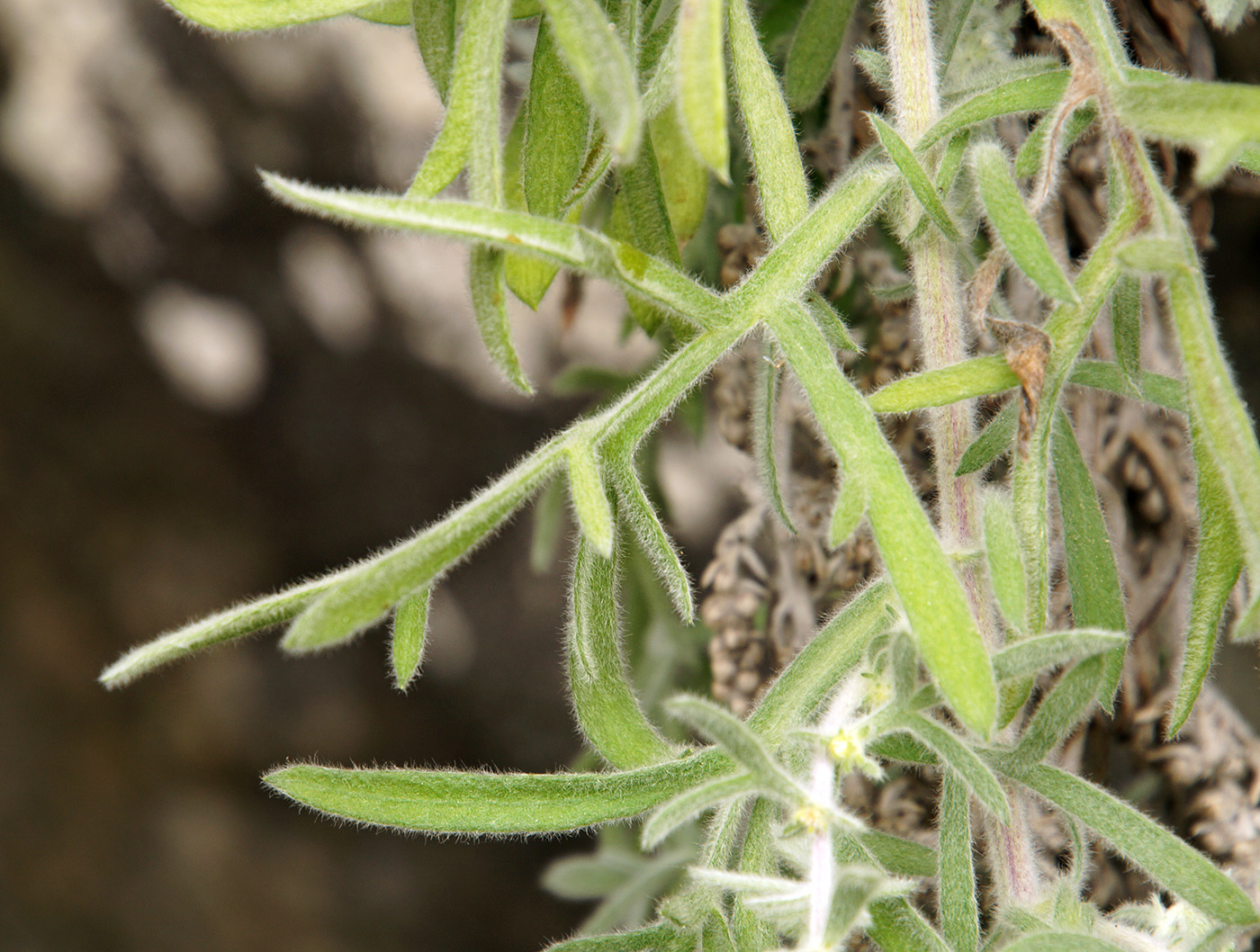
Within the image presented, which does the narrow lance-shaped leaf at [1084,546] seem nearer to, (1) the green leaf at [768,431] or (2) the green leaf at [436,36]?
(1) the green leaf at [768,431]

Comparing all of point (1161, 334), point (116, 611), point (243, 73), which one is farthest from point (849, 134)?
point (116, 611)

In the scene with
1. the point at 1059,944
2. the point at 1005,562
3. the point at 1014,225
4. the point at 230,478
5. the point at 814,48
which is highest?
the point at 230,478

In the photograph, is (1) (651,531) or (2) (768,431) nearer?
(1) (651,531)

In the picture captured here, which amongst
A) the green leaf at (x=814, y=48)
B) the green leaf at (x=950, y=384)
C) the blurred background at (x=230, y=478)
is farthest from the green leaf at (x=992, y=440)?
the blurred background at (x=230, y=478)

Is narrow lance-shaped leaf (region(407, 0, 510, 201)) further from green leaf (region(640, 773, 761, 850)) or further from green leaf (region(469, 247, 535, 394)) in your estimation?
green leaf (region(640, 773, 761, 850))

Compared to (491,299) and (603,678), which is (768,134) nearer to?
(491,299)

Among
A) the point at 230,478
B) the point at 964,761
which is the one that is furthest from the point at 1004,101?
the point at 230,478
